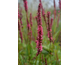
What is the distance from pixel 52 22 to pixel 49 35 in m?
0.11

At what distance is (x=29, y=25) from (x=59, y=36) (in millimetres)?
244
